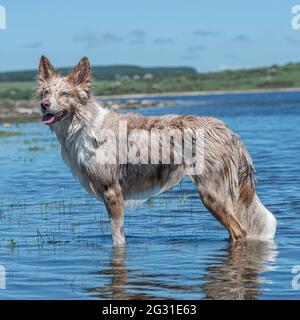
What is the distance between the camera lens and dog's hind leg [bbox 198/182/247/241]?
549 inches

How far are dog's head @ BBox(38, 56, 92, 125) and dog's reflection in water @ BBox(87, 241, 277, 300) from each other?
99.6 inches

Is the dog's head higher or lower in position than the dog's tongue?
higher

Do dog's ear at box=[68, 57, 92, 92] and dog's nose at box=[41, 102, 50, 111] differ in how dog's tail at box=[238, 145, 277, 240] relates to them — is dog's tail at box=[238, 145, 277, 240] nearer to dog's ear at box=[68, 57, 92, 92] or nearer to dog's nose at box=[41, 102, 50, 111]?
dog's ear at box=[68, 57, 92, 92]

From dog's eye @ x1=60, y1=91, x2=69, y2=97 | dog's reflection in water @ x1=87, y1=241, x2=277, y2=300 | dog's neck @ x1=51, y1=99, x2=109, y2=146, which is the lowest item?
dog's reflection in water @ x1=87, y1=241, x2=277, y2=300

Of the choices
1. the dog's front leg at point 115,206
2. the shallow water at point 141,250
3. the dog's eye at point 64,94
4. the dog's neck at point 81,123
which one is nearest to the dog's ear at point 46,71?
the dog's eye at point 64,94

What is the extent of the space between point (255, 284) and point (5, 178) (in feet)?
48.4

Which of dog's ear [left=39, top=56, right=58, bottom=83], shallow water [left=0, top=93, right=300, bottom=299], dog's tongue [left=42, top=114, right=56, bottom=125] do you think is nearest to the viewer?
shallow water [left=0, top=93, right=300, bottom=299]

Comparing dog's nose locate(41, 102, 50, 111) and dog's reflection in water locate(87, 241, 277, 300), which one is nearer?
dog's reflection in water locate(87, 241, 277, 300)

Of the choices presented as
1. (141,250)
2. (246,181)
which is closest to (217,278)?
(141,250)

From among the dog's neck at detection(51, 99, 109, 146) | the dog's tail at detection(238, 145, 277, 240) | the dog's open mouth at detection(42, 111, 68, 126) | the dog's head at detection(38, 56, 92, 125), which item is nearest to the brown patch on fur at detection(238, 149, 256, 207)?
the dog's tail at detection(238, 145, 277, 240)

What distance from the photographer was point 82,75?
45.6 feet

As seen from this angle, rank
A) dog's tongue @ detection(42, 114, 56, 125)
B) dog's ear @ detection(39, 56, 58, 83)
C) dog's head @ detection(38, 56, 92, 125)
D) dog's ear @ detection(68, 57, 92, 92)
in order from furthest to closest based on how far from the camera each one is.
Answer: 1. dog's ear @ detection(39, 56, 58, 83)
2. dog's ear @ detection(68, 57, 92, 92)
3. dog's tongue @ detection(42, 114, 56, 125)
4. dog's head @ detection(38, 56, 92, 125)

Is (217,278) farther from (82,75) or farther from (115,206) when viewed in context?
(82,75)
